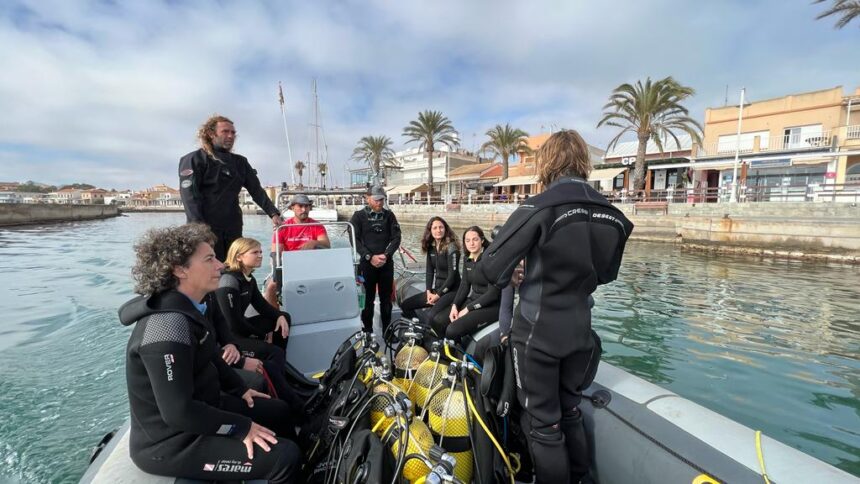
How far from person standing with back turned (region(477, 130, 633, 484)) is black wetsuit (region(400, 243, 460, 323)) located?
2.49 m

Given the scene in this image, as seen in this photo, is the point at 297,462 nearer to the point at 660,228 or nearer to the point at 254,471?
the point at 254,471

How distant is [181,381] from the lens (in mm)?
1520

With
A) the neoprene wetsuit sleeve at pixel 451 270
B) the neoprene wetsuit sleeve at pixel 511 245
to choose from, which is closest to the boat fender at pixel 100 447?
the neoprene wetsuit sleeve at pixel 511 245

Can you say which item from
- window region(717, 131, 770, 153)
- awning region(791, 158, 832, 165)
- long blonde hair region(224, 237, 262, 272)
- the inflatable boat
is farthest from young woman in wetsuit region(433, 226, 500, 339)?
window region(717, 131, 770, 153)

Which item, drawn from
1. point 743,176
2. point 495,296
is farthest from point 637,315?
point 743,176

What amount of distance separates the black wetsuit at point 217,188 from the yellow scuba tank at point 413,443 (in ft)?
7.29

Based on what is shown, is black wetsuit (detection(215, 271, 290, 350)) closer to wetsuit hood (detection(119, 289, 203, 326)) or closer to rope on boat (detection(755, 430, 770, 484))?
wetsuit hood (detection(119, 289, 203, 326))

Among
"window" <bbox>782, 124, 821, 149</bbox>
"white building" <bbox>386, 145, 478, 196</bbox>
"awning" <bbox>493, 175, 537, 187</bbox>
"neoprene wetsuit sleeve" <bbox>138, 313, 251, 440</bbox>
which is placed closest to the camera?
"neoprene wetsuit sleeve" <bbox>138, 313, 251, 440</bbox>

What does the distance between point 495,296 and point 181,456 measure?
8.72ft

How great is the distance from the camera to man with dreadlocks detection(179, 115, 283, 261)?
328 centimetres

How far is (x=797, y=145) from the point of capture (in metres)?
24.8

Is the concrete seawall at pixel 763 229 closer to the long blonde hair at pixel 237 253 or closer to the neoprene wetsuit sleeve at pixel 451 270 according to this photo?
the neoprene wetsuit sleeve at pixel 451 270

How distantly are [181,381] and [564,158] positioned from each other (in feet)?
6.24

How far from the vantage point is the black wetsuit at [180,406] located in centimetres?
150
